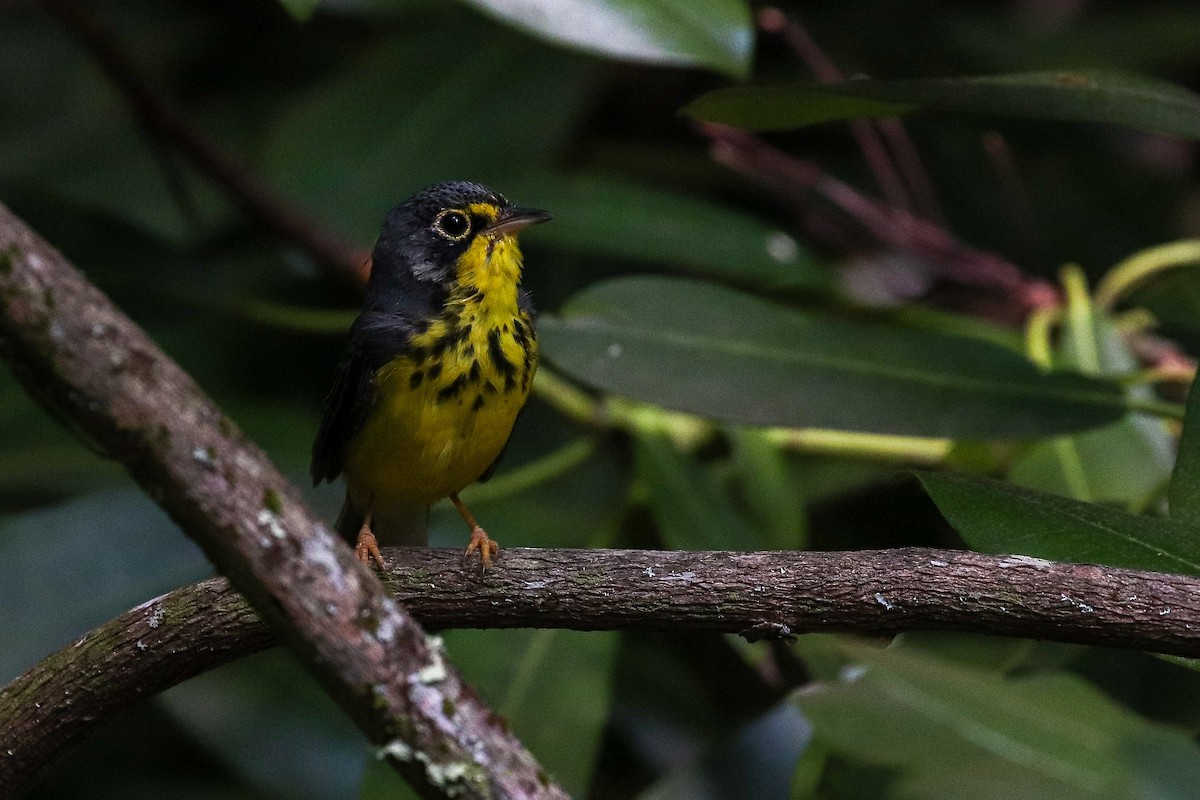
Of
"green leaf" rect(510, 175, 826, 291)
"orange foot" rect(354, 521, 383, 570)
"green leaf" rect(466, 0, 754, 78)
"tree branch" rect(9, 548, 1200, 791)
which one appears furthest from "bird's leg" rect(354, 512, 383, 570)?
"green leaf" rect(510, 175, 826, 291)

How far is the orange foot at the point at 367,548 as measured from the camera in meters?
2.33

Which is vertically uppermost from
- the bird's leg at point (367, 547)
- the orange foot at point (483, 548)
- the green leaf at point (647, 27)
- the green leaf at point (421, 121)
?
the green leaf at point (647, 27)

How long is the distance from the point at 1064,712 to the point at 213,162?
9.77 ft

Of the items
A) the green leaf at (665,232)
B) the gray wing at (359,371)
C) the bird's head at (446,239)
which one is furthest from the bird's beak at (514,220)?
the green leaf at (665,232)

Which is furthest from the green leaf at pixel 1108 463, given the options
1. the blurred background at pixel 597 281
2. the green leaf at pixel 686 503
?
the green leaf at pixel 686 503

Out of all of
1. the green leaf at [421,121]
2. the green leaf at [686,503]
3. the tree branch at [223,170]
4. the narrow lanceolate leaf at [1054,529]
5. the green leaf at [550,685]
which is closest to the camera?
the narrow lanceolate leaf at [1054,529]

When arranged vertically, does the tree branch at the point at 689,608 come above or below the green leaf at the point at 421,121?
below

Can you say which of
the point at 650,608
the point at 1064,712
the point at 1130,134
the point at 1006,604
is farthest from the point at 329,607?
the point at 1130,134

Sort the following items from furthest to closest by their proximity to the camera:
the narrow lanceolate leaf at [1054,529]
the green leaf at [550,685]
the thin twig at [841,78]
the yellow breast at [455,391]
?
the thin twig at [841,78]
the green leaf at [550,685]
the yellow breast at [455,391]
the narrow lanceolate leaf at [1054,529]

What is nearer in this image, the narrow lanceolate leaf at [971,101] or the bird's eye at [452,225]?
the narrow lanceolate leaf at [971,101]

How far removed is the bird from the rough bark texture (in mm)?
1216

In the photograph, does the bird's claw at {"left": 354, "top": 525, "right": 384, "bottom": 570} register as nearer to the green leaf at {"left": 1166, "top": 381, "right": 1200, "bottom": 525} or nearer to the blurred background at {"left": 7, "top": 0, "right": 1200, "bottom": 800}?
the blurred background at {"left": 7, "top": 0, "right": 1200, "bottom": 800}

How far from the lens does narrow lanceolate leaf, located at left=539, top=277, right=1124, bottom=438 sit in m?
2.78

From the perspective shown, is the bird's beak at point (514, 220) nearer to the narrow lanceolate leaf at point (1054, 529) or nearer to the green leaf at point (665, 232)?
the green leaf at point (665, 232)
